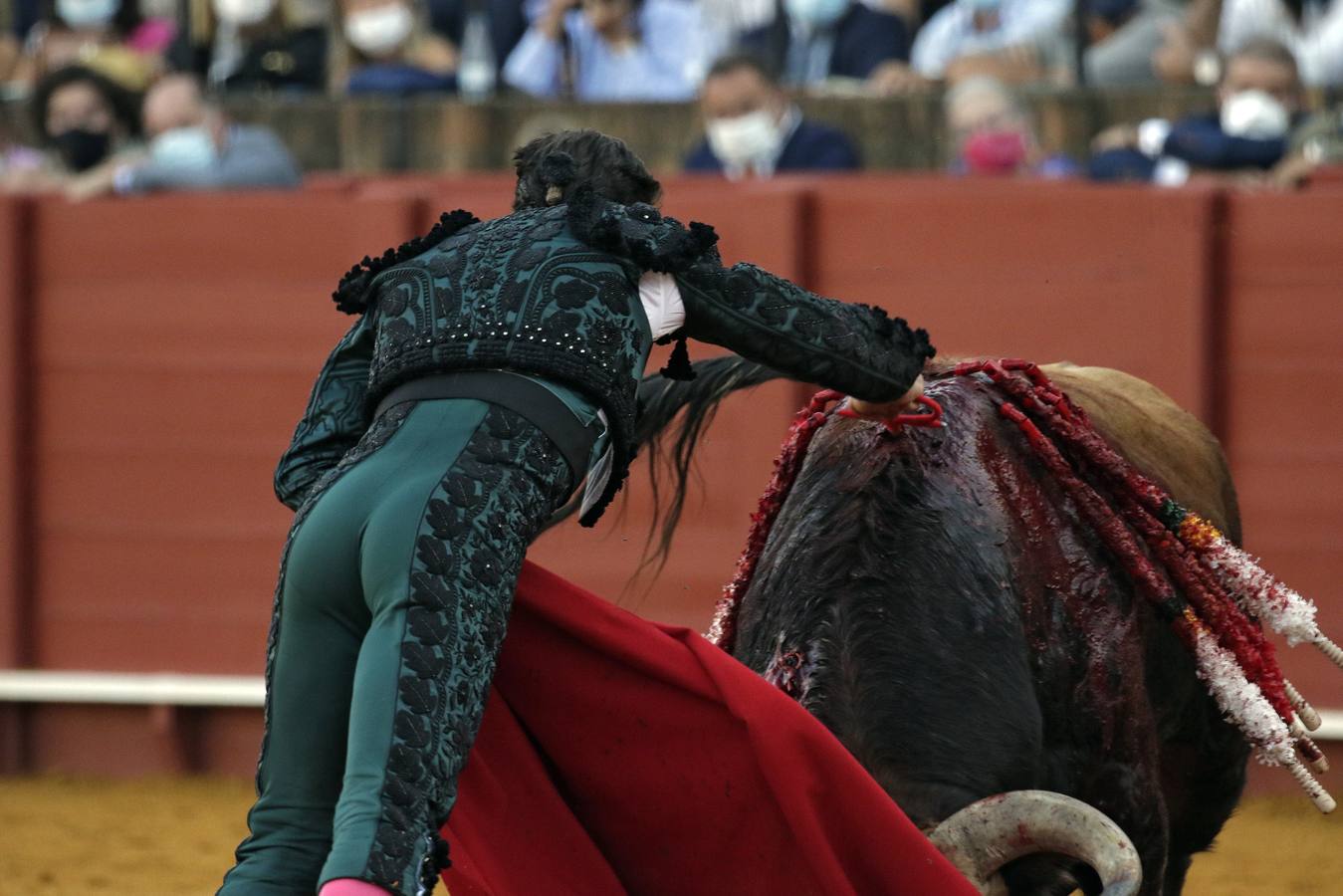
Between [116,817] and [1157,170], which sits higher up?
[1157,170]

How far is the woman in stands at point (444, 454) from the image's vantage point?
214 centimetres

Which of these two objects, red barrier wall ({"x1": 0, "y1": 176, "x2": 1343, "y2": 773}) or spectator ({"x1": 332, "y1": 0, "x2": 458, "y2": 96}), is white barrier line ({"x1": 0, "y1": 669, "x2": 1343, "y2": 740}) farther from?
spectator ({"x1": 332, "y1": 0, "x2": 458, "y2": 96})

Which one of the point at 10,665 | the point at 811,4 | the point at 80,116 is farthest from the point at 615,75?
the point at 10,665

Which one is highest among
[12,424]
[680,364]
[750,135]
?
[680,364]

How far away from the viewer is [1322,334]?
5.20 meters

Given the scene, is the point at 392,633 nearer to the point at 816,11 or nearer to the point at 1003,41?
the point at 1003,41

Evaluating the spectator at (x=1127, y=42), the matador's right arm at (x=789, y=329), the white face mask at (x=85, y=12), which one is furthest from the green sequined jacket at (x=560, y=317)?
the white face mask at (x=85, y=12)

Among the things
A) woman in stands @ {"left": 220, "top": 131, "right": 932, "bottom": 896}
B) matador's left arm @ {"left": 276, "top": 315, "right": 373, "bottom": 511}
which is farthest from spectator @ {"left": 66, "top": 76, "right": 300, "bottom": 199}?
woman in stands @ {"left": 220, "top": 131, "right": 932, "bottom": 896}

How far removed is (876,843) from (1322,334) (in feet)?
10.7

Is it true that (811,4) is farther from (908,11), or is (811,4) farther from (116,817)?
(116,817)

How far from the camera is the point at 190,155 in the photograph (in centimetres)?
653

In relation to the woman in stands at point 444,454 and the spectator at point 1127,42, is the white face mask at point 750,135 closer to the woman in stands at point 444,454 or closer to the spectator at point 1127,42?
the spectator at point 1127,42

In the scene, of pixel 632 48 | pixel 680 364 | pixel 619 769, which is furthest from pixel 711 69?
pixel 619 769

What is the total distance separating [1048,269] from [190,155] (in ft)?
9.06
